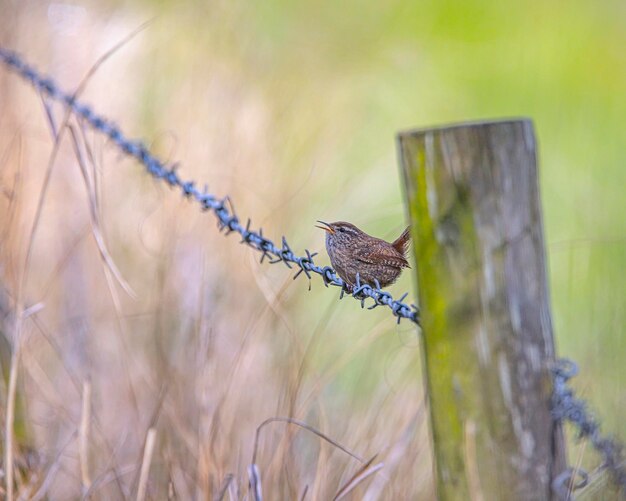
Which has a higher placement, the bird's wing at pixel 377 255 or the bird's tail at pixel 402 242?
the bird's tail at pixel 402 242

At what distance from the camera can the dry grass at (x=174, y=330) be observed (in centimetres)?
Answer: 261

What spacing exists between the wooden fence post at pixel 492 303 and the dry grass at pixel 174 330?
0.65 meters

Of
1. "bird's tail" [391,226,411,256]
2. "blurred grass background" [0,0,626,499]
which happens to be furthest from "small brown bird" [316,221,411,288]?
"blurred grass background" [0,0,626,499]

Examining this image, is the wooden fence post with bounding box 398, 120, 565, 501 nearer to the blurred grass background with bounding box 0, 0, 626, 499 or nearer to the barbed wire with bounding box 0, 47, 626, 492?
the barbed wire with bounding box 0, 47, 626, 492

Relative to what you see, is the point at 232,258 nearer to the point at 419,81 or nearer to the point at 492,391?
the point at 492,391

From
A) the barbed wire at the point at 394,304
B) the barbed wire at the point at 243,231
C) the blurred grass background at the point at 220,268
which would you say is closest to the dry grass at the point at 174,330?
the blurred grass background at the point at 220,268

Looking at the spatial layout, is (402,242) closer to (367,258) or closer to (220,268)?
(367,258)

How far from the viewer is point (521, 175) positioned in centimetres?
137

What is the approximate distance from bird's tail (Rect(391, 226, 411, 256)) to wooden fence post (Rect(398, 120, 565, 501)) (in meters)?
0.33

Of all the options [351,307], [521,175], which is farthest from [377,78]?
[521,175]

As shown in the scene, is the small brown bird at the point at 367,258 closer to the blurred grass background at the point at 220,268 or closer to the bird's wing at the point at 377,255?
the bird's wing at the point at 377,255

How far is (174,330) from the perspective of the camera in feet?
12.3

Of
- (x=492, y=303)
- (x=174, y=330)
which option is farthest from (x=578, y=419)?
(x=174, y=330)

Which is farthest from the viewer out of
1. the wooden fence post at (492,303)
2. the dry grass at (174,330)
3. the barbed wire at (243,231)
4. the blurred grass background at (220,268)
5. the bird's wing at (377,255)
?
the blurred grass background at (220,268)
